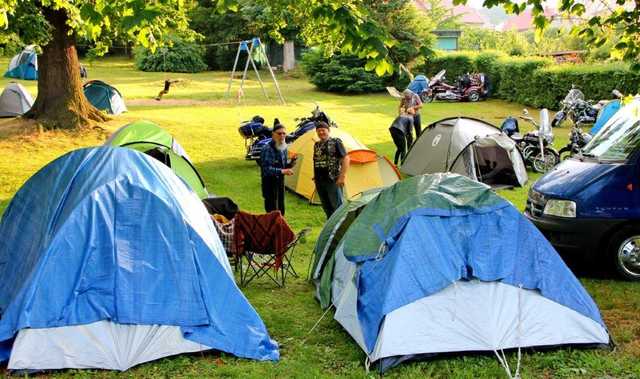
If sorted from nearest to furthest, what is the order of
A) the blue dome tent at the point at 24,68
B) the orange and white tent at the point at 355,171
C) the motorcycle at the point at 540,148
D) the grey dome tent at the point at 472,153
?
1. the orange and white tent at the point at 355,171
2. the grey dome tent at the point at 472,153
3. the motorcycle at the point at 540,148
4. the blue dome tent at the point at 24,68

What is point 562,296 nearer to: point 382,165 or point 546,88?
point 382,165

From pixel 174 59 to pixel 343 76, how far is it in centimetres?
1436

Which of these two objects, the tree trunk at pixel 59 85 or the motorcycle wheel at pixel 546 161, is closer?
the motorcycle wheel at pixel 546 161

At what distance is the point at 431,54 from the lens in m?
6.05

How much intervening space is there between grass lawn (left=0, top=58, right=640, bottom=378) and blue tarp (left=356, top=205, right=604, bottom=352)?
20.6 inches

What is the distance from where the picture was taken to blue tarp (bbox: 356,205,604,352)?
20.9 ft

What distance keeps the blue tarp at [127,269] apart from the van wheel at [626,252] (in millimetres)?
4550

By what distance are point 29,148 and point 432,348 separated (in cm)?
1382

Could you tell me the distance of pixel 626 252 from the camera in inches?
349

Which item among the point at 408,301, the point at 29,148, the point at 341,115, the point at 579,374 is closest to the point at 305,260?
the point at 408,301

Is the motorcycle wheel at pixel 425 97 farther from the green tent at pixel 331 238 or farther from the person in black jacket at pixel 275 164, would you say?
the green tent at pixel 331 238

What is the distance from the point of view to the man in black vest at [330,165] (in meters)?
10.6

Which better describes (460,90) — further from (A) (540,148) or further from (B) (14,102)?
(B) (14,102)

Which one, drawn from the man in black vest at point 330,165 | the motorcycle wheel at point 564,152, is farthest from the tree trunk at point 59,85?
the motorcycle wheel at point 564,152
